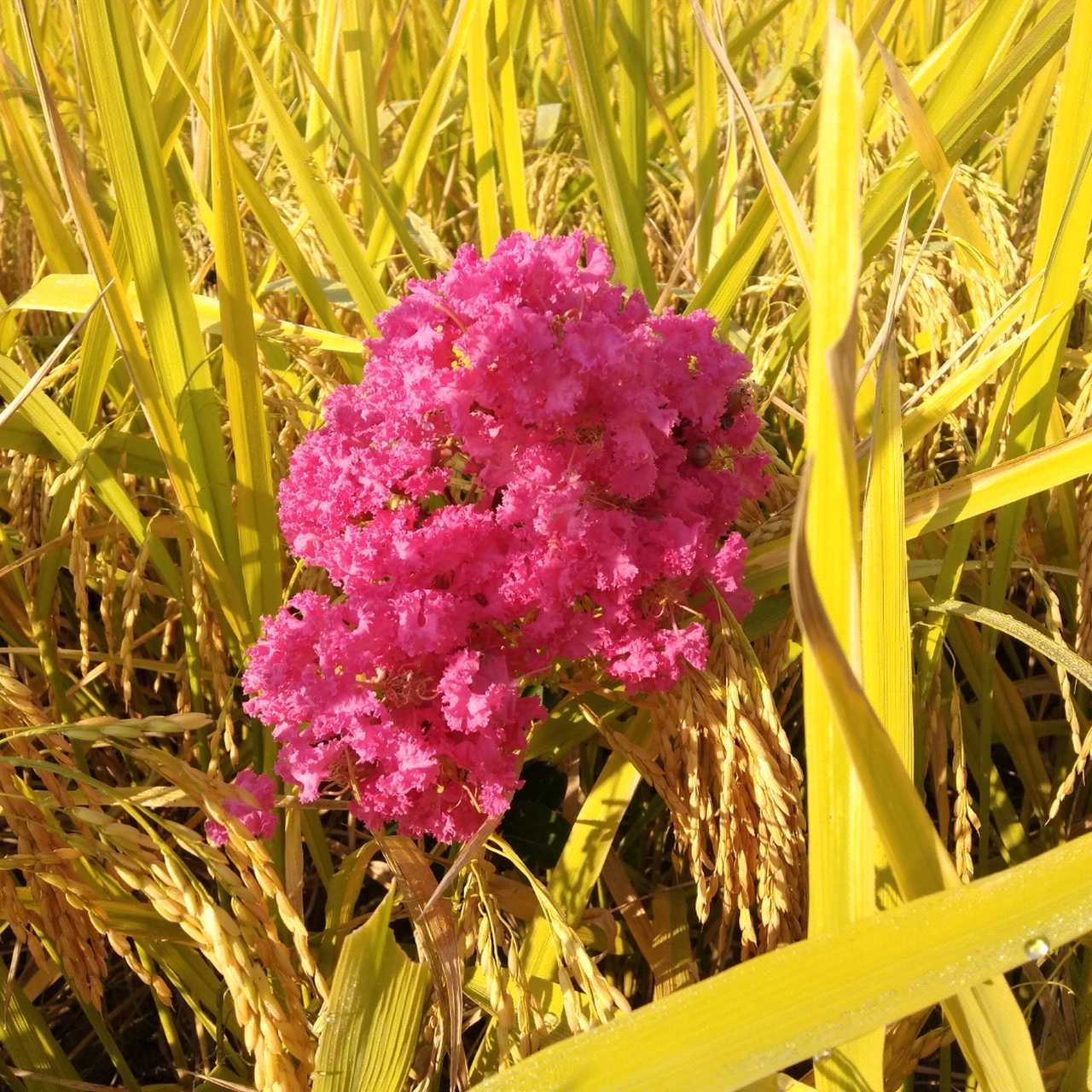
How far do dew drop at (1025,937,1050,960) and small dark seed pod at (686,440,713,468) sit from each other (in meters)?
0.44

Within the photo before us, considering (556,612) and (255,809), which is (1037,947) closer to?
(556,612)

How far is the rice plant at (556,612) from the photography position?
0.63m

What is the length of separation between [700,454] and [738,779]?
269mm

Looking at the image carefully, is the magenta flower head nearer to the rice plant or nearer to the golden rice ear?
the rice plant

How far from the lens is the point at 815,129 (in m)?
1.12

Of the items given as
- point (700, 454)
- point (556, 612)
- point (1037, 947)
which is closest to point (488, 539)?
point (556, 612)

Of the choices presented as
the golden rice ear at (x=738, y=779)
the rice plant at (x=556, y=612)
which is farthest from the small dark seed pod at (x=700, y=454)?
the golden rice ear at (x=738, y=779)

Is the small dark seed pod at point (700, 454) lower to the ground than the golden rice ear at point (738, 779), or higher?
higher

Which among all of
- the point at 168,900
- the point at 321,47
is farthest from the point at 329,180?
the point at 168,900

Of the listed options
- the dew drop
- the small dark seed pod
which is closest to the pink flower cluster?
the small dark seed pod

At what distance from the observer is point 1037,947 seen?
0.54m

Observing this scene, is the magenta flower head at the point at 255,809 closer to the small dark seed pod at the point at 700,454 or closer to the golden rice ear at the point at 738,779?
the golden rice ear at the point at 738,779

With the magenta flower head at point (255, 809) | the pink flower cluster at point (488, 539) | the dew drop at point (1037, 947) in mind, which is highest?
the pink flower cluster at point (488, 539)

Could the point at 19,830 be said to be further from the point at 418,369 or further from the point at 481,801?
the point at 418,369
